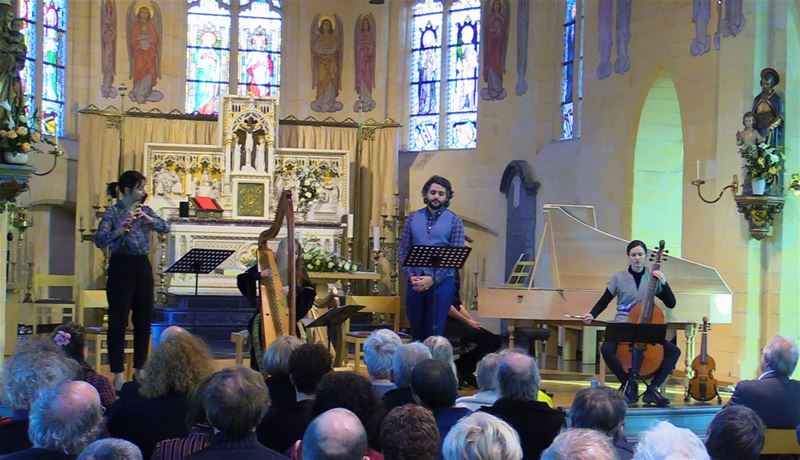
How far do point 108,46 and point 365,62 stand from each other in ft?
14.0

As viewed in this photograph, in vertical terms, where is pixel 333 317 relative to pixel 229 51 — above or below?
below

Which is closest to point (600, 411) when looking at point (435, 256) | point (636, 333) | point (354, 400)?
point (354, 400)

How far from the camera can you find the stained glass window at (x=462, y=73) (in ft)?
58.9

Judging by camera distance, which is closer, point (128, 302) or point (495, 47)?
point (128, 302)

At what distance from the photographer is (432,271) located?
772 cm

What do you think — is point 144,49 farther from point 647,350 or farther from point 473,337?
point 647,350

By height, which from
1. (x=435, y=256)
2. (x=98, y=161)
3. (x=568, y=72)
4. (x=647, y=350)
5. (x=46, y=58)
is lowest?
(x=647, y=350)

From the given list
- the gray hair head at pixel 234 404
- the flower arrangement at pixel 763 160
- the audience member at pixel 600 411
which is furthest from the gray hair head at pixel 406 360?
the flower arrangement at pixel 763 160

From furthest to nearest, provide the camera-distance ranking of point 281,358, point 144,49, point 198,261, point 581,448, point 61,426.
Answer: point 144,49
point 198,261
point 281,358
point 61,426
point 581,448

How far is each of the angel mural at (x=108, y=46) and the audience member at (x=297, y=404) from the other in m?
13.8

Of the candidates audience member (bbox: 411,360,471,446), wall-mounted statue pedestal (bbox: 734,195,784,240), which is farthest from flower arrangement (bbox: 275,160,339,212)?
audience member (bbox: 411,360,471,446)

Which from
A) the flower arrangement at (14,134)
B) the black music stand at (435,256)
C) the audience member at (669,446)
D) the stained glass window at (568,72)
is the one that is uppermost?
the stained glass window at (568,72)

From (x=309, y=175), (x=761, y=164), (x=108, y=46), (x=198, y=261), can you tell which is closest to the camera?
(x=198, y=261)

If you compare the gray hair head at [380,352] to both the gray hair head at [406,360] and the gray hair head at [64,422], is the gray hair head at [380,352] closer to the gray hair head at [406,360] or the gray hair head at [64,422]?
the gray hair head at [406,360]
